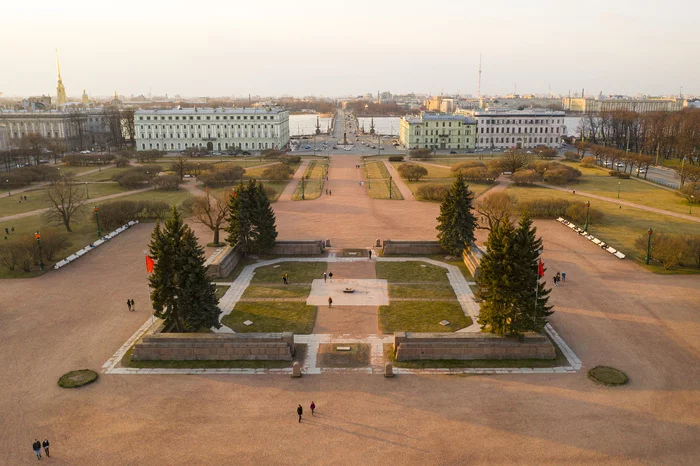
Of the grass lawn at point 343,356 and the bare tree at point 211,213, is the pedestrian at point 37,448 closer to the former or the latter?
the grass lawn at point 343,356

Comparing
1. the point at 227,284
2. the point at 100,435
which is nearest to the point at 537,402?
the point at 100,435

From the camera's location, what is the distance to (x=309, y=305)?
115 ft

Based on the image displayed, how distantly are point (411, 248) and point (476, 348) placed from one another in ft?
63.2

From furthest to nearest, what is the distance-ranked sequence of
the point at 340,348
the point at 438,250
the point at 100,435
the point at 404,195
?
the point at 404,195, the point at 438,250, the point at 340,348, the point at 100,435

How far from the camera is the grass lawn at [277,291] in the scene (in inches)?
1452

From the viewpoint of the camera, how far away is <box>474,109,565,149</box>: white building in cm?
13712

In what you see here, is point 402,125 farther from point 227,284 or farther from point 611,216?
point 227,284

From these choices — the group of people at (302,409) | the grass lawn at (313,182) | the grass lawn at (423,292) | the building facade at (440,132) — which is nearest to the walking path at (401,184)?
the grass lawn at (313,182)

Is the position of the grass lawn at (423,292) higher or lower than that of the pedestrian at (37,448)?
higher

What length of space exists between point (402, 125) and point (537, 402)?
135m

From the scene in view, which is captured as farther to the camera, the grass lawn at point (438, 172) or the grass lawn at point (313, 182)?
the grass lawn at point (438, 172)

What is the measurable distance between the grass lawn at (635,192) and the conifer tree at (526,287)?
4325cm

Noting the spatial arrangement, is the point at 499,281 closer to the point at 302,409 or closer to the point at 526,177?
the point at 302,409

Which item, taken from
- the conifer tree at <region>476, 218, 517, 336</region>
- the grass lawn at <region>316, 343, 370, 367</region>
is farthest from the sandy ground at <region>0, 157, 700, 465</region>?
the conifer tree at <region>476, 218, 517, 336</region>
